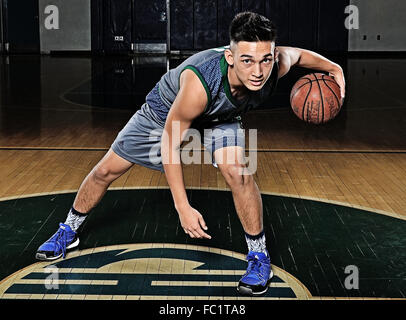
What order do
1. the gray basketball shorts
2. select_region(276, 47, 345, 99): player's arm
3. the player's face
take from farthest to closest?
1. the gray basketball shorts
2. select_region(276, 47, 345, 99): player's arm
3. the player's face

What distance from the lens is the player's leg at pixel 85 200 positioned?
3.66 m

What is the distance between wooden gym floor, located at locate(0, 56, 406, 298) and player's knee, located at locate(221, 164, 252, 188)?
3.03 ft

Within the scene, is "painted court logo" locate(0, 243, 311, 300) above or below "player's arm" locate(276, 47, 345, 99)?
below

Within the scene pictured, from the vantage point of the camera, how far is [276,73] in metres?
3.31

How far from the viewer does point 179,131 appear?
3.00 meters

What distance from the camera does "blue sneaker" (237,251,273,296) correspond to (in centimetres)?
325

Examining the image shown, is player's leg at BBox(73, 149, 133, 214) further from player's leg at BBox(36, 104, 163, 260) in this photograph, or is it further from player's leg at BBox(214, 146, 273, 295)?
player's leg at BBox(214, 146, 273, 295)

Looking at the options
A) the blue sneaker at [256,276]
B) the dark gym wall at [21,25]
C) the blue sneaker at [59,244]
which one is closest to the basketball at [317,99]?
the blue sneaker at [256,276]

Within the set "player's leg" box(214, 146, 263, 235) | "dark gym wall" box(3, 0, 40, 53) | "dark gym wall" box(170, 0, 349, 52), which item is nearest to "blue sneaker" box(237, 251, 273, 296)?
"player's leg" box(214, 146, 263, 235)

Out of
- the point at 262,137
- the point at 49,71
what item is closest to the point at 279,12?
the point at 49,71

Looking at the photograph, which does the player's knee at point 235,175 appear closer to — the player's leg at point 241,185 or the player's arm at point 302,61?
the player's leg at point 241,185

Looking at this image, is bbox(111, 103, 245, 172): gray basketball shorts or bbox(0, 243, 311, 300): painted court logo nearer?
bbox(0, 243, 311, 300): painted court logo
